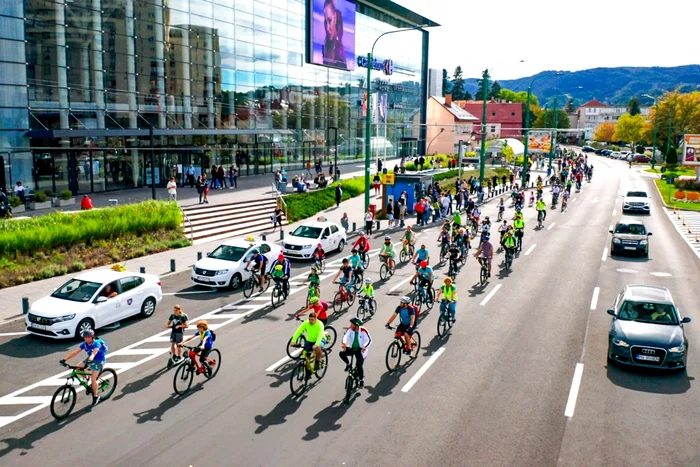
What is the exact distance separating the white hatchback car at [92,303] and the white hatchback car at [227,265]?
2.57m

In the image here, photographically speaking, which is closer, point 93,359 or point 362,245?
point 93,359

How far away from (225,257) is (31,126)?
59.4 ft

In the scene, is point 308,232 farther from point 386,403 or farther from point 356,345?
point 386,403

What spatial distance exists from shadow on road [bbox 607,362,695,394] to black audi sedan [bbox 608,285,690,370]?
220 millimetres

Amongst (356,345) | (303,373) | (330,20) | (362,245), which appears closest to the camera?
(356,345)

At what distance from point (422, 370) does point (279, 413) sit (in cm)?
373

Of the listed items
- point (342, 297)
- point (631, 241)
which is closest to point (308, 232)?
point (342, 297)

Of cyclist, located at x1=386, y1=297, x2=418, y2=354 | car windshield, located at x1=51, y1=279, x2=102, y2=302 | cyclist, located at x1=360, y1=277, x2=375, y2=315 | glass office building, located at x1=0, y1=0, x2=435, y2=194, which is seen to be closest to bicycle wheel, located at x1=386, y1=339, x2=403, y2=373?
cyclist, located at x1=386, y1=297, x2=418, y2=354

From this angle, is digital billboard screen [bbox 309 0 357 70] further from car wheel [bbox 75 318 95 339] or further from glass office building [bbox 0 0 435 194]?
car wheel [bbox 75 318 95 339]

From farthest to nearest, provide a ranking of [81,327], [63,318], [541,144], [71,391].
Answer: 1. [541,144]
2. [81,327]
3. [63,318]
4. [71,391]

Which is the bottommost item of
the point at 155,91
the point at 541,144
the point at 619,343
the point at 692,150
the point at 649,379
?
the point at 649,379

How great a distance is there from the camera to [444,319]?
16.8m

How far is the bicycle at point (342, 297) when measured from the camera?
1925cm

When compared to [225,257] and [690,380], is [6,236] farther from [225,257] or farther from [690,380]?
[690,380]
